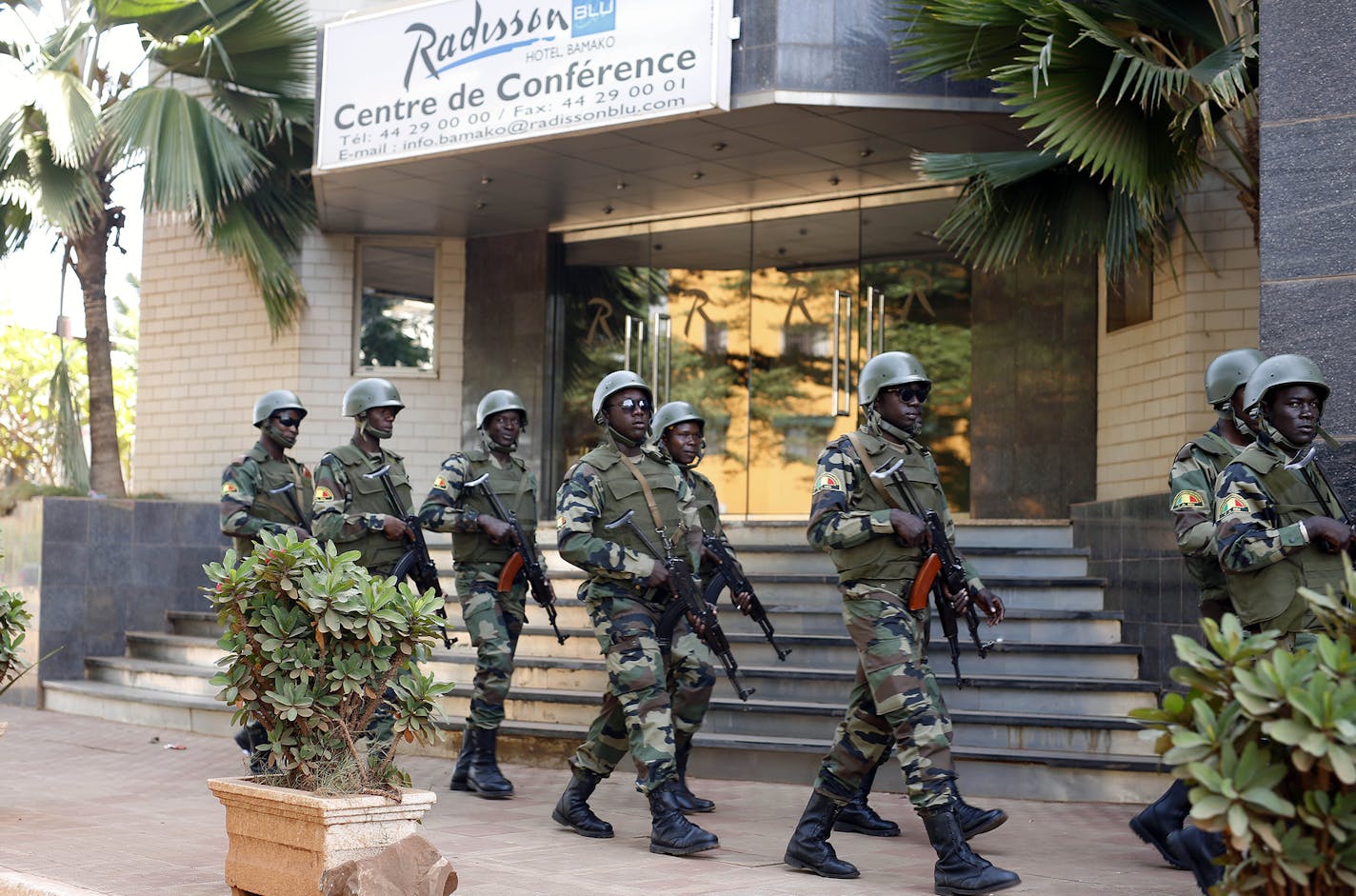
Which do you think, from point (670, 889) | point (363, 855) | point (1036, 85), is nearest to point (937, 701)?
point (670, 889)

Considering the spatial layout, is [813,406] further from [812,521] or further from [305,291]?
[812,521]

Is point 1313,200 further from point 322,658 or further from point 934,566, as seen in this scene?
point 322,658

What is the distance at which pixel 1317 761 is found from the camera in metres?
3.35

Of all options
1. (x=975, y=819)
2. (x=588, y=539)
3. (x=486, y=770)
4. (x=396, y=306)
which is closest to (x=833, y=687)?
(x=486, y=770)

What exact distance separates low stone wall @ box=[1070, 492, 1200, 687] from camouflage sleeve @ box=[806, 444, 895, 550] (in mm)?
3350

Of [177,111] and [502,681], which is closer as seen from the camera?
[502,681]

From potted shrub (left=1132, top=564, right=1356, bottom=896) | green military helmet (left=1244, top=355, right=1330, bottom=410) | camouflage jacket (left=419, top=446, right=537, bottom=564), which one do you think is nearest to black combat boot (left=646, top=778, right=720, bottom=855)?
camouflage jacket (left=419, top=446, right=537, bottom=564)

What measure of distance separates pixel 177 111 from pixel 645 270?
481cm

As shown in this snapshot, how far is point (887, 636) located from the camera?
19.7 feet

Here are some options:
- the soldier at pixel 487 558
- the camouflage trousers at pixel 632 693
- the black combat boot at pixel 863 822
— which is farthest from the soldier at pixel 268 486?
the black combat boot at pixel 863 822

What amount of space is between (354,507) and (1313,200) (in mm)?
5304

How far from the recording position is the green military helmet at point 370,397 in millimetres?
8703

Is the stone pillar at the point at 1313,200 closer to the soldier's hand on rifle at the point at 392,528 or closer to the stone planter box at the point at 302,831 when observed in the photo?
the stone planter box at the point at 302,831

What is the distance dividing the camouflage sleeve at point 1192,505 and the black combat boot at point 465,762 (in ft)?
13.7
